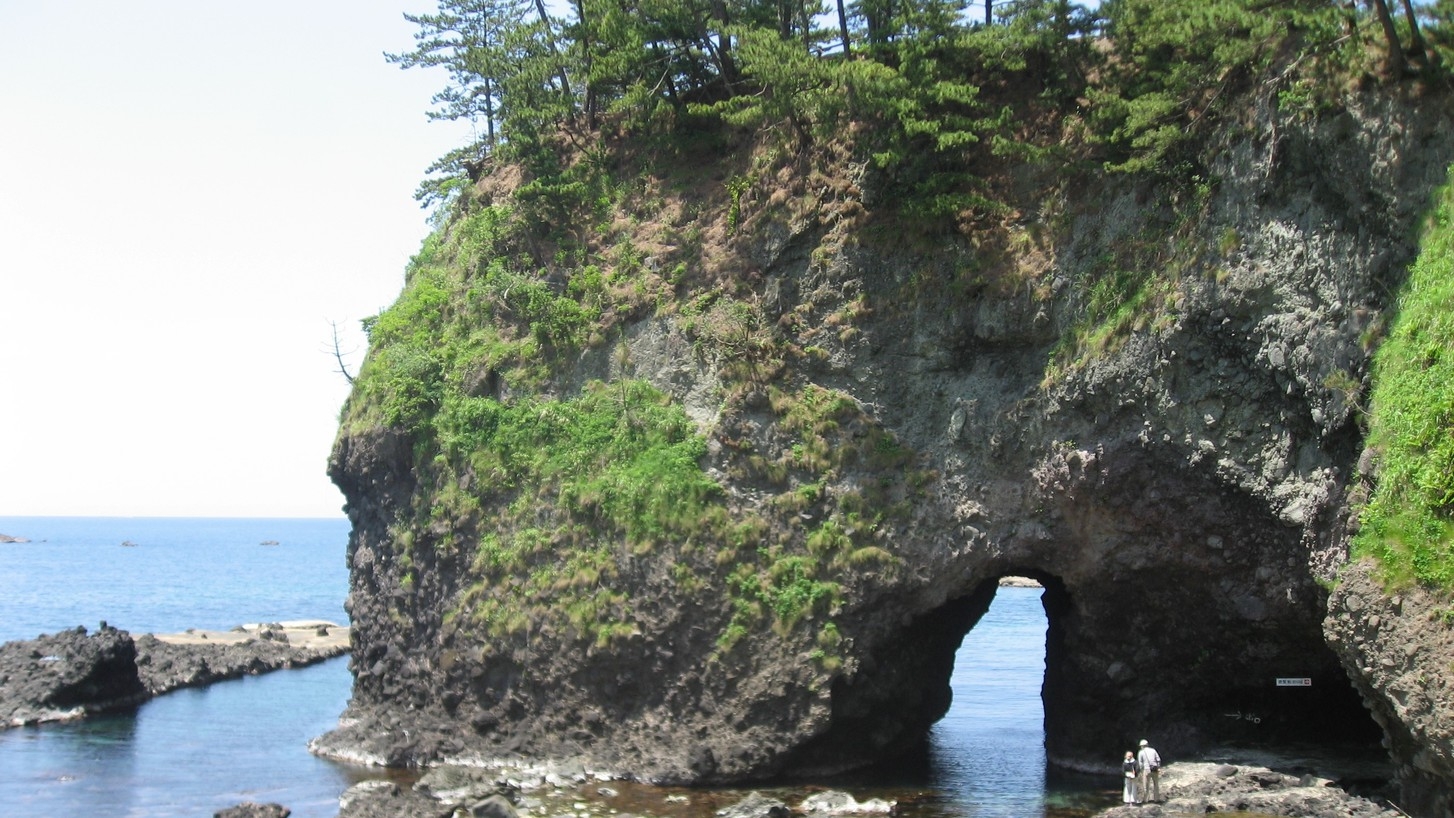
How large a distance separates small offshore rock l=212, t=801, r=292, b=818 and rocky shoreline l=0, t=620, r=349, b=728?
16.6 m

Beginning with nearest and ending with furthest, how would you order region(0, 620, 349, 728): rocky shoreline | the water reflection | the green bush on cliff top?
the green bush on cliff top < the water reflection < region(0, 620, 349, 728): rocky shoreline

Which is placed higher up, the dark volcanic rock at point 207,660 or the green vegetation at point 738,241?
the green vegetation at point 738,241

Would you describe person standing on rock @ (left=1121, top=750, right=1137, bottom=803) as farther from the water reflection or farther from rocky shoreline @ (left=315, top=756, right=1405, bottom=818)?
the water reflection

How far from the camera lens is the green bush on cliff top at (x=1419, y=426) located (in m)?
19.9

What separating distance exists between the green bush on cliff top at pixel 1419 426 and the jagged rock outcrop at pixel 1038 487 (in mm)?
665

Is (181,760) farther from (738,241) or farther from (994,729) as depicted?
(994,729)

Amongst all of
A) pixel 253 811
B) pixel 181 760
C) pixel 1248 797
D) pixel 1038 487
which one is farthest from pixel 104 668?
pixel 1248 797

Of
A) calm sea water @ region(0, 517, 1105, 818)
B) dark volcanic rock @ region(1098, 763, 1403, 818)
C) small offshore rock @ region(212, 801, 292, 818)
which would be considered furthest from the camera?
calm sea water @ region(0, 517, 1105, 818)

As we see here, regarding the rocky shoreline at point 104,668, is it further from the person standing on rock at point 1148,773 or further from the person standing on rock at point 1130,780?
the person standing on rock at point 1148,773

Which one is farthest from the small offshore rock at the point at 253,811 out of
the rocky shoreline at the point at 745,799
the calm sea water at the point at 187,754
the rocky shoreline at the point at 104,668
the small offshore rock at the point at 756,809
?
the rocky shoreline at the point at 104,668

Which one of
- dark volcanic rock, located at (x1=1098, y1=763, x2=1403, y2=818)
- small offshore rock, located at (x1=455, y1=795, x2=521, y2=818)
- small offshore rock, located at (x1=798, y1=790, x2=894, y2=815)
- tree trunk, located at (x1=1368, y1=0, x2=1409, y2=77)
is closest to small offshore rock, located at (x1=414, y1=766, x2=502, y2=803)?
small offshore rock, located at (x1=455, y1=795, x2=521, y2=818)

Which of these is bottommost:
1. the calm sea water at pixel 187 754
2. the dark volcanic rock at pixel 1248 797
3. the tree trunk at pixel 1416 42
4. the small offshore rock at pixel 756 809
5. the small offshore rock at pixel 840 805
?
the dark volcanic rock at pixel 1248 797

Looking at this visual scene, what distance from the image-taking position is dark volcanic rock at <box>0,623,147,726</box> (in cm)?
3941

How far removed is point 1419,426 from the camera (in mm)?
20531
